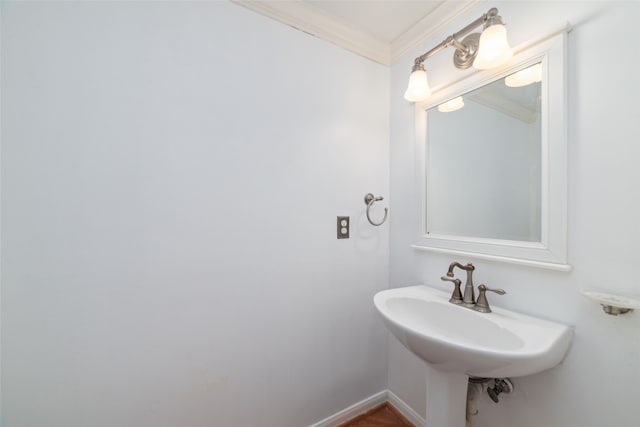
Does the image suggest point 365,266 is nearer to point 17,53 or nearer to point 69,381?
point 69,381

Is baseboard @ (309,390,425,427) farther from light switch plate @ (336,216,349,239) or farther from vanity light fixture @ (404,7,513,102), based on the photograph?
vanity light fixture @ (404,7,513,102)

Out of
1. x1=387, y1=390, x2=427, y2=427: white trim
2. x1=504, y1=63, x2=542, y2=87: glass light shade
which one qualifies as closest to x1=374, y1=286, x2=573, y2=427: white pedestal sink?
x1=387, y1=390, x2=427, y2=427: white trim

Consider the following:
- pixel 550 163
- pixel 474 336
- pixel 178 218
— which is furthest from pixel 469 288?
pixel 178 218

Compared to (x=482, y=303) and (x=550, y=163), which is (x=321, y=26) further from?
(x=482, y=303)

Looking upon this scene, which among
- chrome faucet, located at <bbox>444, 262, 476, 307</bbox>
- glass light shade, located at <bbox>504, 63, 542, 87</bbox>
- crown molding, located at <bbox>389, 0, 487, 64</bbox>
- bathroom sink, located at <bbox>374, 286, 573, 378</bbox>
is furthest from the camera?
crown molding, located at <bbox>389, 0, 487, 64</bbox>

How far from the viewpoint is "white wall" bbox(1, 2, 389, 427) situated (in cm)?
77

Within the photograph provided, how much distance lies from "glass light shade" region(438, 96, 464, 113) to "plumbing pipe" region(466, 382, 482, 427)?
1.24 m

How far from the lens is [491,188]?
3.51ft

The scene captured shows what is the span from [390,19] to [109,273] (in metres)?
1.72

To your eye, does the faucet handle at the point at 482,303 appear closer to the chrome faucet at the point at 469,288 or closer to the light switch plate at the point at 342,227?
the chrome faucet at the point at 469,288

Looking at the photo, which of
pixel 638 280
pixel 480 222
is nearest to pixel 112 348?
pixel 480 222

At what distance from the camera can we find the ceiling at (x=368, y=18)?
3.73ft

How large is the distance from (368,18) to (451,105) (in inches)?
24.7

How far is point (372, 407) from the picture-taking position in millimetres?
1447
